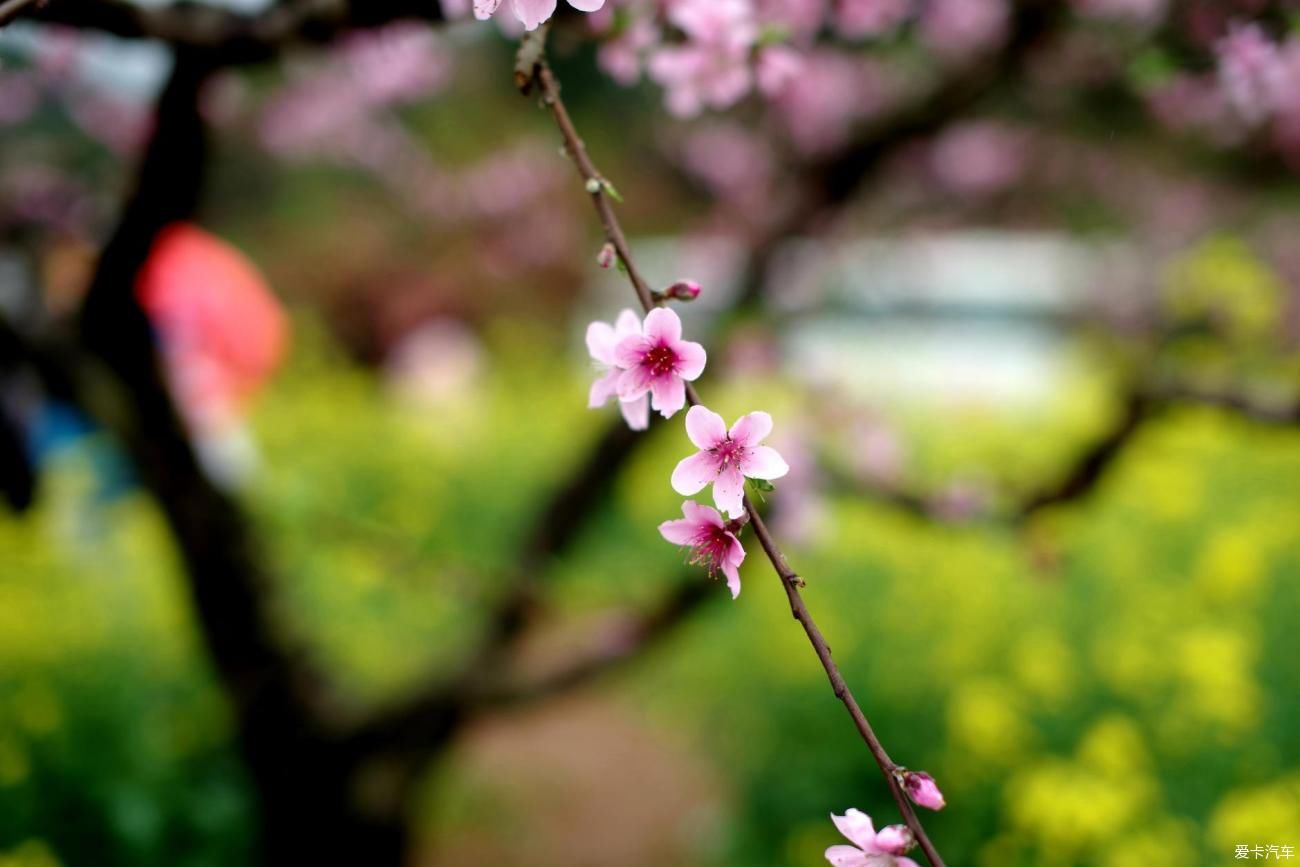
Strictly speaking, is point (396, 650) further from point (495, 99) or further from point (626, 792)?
point (495, 99)

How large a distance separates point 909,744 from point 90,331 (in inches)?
101

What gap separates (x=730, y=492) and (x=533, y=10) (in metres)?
0.40

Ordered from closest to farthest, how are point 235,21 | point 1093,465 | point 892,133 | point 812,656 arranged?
point 235,21
point 1093,465
point 892,133
point 812,656

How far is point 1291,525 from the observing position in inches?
179

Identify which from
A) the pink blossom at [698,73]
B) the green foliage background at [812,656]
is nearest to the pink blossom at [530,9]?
the pink blossom at [698,73]

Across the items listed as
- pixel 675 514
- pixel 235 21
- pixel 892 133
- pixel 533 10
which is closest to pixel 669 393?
pixel 533 10

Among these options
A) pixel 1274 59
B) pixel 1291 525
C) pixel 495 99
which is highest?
pixel 495 99

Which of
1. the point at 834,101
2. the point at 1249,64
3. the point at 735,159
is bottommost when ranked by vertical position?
the point at 1249,64

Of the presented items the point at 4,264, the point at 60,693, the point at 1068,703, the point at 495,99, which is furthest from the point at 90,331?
the point at 495,99

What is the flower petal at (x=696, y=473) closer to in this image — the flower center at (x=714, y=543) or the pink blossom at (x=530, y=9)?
the flower center at (x=714, y=543)

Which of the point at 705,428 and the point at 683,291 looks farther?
the point at 683,291

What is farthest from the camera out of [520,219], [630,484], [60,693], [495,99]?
[495,99]

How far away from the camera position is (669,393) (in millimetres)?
897

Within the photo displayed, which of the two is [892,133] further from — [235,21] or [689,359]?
[689,359]
